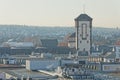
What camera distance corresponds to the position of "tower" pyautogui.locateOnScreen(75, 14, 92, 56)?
217ft

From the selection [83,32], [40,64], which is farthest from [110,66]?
[83,32]

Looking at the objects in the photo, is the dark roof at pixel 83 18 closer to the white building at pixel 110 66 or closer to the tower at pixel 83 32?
the tower at pixel 83 32

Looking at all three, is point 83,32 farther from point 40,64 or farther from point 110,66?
point 110,66

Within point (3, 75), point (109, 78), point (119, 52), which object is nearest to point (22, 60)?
point (119, 52)

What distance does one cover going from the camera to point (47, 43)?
269 feet

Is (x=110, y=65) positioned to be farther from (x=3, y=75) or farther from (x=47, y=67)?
(x=3, y=75)

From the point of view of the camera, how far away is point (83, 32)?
66562 millimetres

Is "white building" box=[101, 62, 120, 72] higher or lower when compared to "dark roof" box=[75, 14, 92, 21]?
lower

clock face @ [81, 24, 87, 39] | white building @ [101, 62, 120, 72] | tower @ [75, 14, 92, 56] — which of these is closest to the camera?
white building @ [101, 62, 120, 72]

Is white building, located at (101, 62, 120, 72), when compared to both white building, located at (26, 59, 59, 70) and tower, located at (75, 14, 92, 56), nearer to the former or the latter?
white building, located at (26, 59, 59, 70)

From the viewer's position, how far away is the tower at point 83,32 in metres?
66.2

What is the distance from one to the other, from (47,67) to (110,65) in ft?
14.0

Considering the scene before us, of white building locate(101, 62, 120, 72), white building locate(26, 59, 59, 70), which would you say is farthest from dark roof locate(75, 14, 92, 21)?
white building locate(101, 62, 120, 72)

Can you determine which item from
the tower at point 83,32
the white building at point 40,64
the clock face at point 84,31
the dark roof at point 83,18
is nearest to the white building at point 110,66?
the white building at point 40,64
